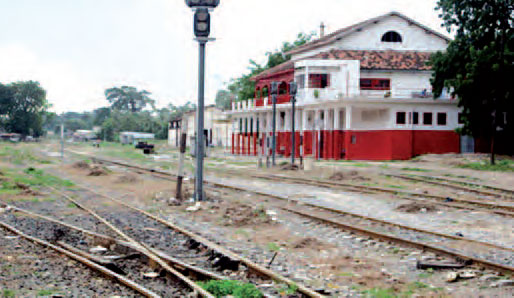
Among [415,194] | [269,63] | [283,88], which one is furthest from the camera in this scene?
[269,63]

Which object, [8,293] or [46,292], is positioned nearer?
[8,293]

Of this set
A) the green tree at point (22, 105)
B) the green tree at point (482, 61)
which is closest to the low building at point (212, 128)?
the green tree at point (22, 105)

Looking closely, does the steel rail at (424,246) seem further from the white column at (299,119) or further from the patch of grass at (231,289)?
the white column at (299,119)

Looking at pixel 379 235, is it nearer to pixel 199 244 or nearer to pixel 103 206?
pixel 199 244

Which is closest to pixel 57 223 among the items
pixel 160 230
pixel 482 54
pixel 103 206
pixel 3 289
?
pixel 160 230

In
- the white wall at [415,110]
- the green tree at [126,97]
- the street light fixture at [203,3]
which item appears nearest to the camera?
the street light fixture at [203,3]

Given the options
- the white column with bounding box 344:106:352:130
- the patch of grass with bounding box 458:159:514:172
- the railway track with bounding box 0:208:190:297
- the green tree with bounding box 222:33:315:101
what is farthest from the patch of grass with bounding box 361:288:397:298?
the green tree with bounding box 222:33:315:101

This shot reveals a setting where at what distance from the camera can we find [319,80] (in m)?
43.1

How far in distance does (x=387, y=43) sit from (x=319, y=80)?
740cm

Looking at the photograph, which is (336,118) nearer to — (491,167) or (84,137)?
(491,167)

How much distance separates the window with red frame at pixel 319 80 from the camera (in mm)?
42878

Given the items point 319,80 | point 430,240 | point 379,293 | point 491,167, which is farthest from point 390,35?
point 379,293

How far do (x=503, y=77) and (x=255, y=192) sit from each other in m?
18.2

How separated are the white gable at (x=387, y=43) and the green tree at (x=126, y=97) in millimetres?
117616
